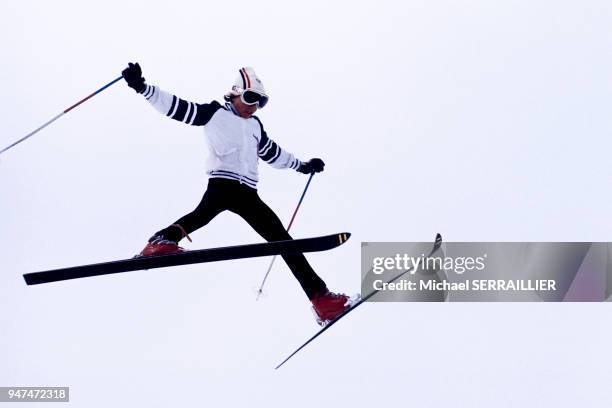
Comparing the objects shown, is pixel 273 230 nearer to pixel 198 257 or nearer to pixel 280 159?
pixel 198 257

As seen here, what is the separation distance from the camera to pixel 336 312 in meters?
6.00

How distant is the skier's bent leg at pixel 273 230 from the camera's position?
5895mm

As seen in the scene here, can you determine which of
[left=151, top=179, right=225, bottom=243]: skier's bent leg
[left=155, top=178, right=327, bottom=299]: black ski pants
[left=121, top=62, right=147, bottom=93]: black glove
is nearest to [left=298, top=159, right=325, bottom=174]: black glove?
[left=155, top=178, right=327, bottom=299]: black ski pants

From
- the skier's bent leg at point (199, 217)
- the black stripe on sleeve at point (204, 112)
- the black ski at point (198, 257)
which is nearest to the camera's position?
the black ski at point (198, 257)

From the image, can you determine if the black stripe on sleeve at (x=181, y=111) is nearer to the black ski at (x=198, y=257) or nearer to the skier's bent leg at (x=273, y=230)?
the skier's bent leg at (x=273, y=230)

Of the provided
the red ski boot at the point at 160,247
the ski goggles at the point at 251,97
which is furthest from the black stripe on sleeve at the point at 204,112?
the red ski boot at the point at 160,247

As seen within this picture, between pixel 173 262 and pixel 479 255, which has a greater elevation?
pixel 479 255

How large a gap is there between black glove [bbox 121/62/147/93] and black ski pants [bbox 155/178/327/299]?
885mm

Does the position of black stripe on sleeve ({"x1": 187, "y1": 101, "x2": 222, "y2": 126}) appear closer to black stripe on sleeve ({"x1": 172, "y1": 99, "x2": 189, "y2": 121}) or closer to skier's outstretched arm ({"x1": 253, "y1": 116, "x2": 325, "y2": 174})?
black stripe on sleeve ({"x1": 172, "y1": 99, "x2": 189, "y2": 121})

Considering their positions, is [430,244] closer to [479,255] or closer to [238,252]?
[479,255]

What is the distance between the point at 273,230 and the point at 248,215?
216mm

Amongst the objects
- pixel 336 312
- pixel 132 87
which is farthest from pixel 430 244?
pixel 132 87

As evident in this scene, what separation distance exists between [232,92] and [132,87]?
841 mm

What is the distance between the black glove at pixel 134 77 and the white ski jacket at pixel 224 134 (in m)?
0.25
